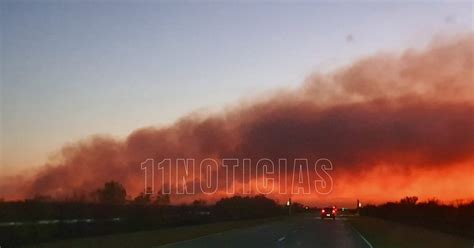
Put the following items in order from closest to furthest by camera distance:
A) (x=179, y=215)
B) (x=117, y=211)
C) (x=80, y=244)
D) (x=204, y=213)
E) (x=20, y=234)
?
(x=80, y=244), (x=20, y=234), (x=117, y=211), (x=179, y=215), (x=204, y=213)

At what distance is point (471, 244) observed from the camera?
116 ft

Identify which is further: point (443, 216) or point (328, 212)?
point (328, 212)

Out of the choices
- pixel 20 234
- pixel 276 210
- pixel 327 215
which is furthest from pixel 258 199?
pixel 20 234

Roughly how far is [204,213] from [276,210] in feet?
228

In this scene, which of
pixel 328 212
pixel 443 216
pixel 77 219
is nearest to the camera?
pixel 77 219

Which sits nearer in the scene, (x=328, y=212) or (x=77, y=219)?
(x=77, y=219)

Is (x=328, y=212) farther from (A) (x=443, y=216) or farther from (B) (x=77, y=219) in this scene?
(B) (x=77, y=219)

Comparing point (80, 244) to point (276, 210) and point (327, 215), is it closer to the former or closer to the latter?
point (327, 215)

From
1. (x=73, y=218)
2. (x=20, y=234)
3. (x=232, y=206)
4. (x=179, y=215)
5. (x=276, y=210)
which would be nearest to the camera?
(x=20, y=234)

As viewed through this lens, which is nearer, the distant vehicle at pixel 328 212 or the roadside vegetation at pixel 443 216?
the roadside vegetation at pixel 443 216

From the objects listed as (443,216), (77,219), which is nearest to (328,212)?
(443,216)

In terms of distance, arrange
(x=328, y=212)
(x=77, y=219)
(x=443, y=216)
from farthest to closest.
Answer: (x=328, y=212) < (x=443, y=216) < (x=77, y=219)

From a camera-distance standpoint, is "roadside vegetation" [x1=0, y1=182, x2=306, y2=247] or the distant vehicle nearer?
"roadside vegetation" [x1=0, y1=182, x2=306, y2=247]

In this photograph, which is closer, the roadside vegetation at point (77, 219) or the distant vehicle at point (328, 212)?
the roadside vegetation at point (77, 219)
